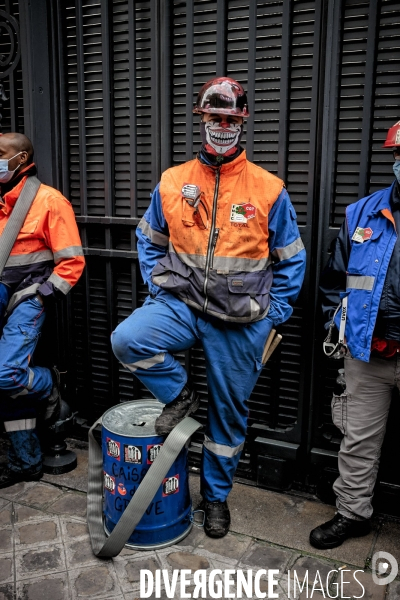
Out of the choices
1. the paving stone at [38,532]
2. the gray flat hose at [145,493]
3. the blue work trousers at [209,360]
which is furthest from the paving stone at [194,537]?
the paving stone at [38,532]

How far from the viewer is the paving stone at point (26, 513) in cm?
376

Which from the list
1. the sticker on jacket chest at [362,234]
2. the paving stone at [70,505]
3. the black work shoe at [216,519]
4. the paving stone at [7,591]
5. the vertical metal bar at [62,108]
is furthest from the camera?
the vertical metal bar at [62,108]

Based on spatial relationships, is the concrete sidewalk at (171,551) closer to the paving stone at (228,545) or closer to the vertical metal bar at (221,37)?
the paving stone at (228,545)

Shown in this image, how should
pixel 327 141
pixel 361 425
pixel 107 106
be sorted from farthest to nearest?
pixel 107 106 → pixel 327 141 → pixel 361 425

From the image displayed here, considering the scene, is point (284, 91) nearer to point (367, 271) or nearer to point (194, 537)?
point (367, 271)

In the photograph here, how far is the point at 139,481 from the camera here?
3.37 metres

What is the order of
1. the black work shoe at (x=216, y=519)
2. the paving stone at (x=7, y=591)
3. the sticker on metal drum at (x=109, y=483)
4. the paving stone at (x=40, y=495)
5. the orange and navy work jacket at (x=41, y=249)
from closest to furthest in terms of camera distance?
the paving stone at (x=7, y=591), the sticker on metal drum at (x=109, y=483), the black work shoe at (x=216, y=519), the paving stone at (x=40, y=495), the orange and navy work jacket at (x=41, y=249)

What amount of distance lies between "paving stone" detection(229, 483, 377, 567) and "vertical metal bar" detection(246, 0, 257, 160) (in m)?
2.37

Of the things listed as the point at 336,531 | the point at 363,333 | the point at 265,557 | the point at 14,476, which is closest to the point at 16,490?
the point at 14,476

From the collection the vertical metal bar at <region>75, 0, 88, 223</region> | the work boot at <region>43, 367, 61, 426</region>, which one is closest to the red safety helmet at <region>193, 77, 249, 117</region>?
the vertical metal bar at <region>75, 0, 88, 223</region>

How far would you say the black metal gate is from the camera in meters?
3.68

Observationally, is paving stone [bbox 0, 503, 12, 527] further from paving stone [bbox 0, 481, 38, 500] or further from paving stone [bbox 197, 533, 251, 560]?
paving stone [bbox 197, 533, 251, 560]

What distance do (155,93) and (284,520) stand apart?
3105 millimetres

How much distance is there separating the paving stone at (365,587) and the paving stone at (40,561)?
5.22ft
